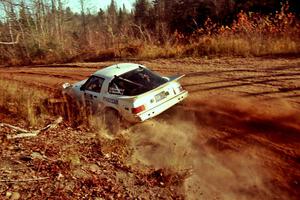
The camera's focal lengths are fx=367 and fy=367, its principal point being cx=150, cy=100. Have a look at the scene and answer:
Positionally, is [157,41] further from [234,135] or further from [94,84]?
[234,135]

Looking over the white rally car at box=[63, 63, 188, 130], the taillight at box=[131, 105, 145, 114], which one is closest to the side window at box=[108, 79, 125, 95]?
the white rally car at box=[63, 63, 188, 130]

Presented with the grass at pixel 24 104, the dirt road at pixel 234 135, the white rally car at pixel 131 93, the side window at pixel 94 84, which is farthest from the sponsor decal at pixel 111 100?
the grass at pixel 24 104

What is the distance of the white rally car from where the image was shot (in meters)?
8.38

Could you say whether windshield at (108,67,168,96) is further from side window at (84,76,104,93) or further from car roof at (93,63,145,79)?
side window at (84,76,104,93)

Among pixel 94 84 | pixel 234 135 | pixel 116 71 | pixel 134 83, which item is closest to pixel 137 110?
pixel 134 83

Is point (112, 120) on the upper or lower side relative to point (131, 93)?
lower

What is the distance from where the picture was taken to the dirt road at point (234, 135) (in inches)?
251

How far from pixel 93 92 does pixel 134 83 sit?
132 cm

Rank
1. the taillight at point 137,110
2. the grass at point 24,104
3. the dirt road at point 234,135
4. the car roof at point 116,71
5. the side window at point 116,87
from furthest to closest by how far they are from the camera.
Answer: the car roof at point 116,71, the side window at point 116,87, the grass at point 24,104, the taillight at point 137,110, the dirt road at point 234,135

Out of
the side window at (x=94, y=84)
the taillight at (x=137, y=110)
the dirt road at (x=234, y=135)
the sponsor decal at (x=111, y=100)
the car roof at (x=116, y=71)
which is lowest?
the dirt road at (x=234, y=135)

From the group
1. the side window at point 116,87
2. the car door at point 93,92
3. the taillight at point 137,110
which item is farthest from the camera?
the car door at point 93,92

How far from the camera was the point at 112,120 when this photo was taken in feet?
29.7

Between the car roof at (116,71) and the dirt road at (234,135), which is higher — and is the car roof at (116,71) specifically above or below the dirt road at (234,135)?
above

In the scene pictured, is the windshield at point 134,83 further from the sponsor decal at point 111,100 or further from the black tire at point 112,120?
the black tire at point 112,120
